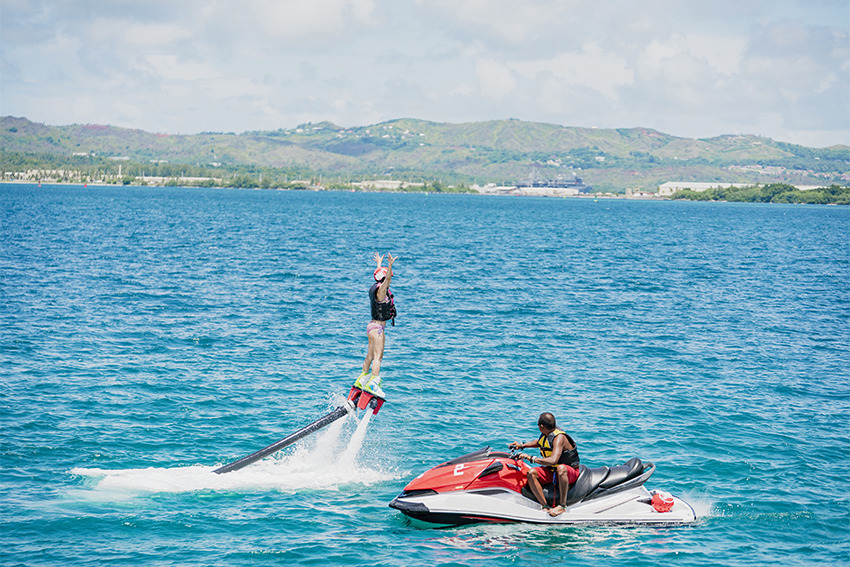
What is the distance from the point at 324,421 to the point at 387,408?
7477mm

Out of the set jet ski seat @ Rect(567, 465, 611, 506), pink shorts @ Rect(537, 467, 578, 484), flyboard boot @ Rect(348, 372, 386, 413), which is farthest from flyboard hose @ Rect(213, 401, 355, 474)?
jet ski seat @ Rect(567, 465, 611, 506)

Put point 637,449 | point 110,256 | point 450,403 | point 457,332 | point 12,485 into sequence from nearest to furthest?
point 12,485
point 637,449
point 450,403
point 457,332
point 110,256

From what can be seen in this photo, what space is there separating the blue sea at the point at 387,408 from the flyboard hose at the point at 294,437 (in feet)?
2.09

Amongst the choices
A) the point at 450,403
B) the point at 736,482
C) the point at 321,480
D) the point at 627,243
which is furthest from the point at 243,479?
the point at 627,243

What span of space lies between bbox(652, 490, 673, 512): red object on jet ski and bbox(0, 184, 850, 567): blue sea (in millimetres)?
480

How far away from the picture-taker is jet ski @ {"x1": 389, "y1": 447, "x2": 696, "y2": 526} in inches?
616

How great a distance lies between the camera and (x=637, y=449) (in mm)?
20875

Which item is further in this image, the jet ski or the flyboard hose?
the flyboard hose

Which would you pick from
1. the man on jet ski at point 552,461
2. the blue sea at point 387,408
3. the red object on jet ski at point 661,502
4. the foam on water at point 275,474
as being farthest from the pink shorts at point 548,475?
the foam on water at point 275,474

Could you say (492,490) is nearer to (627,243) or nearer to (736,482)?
(736,482)

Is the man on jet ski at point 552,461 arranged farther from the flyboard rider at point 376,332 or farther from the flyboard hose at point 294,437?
the flyboard hose at point 294,437

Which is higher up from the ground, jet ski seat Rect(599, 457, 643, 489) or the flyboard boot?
the flyboard boot

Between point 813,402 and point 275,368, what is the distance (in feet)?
62.2

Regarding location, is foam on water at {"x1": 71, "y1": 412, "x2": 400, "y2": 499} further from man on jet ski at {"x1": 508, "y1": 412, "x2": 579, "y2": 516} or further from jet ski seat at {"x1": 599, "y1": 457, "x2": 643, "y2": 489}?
jet ski seat at {"x1": 599, "y1": 457, "x2": 643, "y2": 489}
